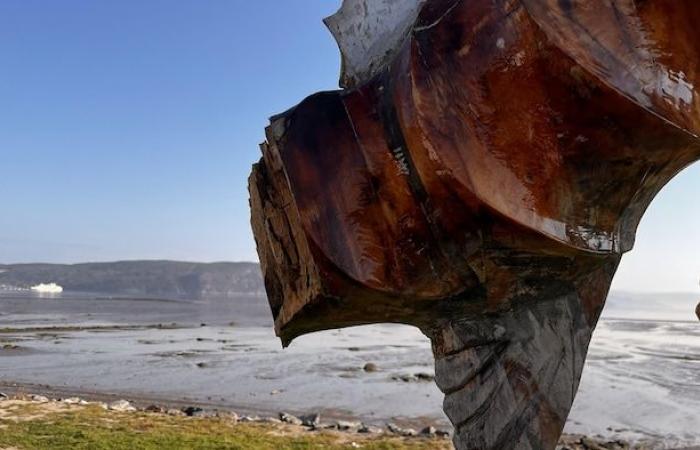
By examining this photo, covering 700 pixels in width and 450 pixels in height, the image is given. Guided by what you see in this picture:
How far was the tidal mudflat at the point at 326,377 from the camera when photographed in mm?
15070

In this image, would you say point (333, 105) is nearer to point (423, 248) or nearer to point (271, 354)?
point (423, 248)

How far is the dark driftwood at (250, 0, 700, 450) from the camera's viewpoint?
208 cm

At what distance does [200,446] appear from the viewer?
9.58m

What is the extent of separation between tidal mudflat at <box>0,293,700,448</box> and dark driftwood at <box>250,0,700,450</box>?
11496mm

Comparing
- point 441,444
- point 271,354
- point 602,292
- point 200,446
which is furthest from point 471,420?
point 271,354

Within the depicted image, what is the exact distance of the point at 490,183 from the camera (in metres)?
2.24

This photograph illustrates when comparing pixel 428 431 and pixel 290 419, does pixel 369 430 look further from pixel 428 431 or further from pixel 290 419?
pixel 290 419

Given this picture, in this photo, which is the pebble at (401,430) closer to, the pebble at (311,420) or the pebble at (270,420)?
the pebble at (311,420)

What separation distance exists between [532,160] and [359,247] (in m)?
0.76

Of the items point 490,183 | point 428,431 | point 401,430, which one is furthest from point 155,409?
point 490,183

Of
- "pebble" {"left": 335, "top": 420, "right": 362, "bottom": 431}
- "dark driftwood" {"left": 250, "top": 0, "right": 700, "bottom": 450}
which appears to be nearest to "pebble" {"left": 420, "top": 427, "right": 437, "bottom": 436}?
"pebble" {"left": 335, "top": 420, "right": 362, "bottom": 431}

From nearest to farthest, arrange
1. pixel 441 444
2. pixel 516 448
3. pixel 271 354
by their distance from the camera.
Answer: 1. pixel 516 448
2. pixel 441 444
3. pixel 271 354

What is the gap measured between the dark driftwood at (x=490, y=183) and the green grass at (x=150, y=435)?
7686 millimetres

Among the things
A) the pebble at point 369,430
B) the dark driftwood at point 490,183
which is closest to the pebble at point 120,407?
the pebble at point 369,430
